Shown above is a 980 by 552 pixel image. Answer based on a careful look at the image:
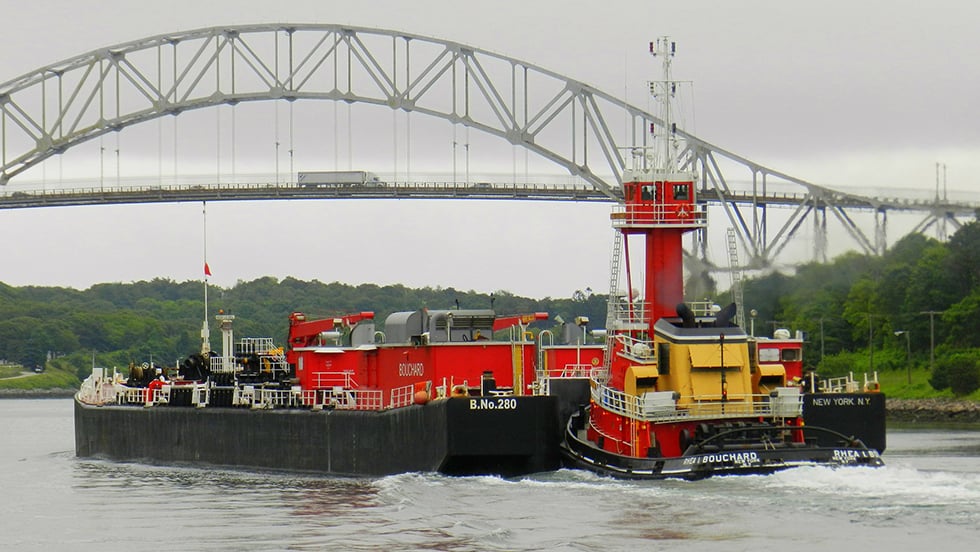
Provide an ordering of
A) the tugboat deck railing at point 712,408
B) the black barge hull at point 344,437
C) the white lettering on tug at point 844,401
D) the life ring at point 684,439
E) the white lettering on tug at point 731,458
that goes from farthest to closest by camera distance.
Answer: the white lettering on tug at point 844,401
the black barge hull at point 344,437
the tugboat deck railing at point 712,408
the life ring at point 684,439
the white lettering on tug at point 731,458

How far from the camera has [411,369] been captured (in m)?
58.8

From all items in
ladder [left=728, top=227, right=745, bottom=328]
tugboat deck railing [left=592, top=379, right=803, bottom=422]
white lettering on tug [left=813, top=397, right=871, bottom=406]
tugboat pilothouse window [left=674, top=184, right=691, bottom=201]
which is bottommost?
white lettering on tug [left=813, top=397, right=871, bottom=406]

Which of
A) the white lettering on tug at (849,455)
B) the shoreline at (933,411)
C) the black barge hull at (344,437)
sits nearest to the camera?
the white lettering on tug at (849,455)

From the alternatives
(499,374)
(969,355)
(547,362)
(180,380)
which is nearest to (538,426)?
(499,374)

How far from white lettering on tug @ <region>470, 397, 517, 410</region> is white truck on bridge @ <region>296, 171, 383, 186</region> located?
376ft

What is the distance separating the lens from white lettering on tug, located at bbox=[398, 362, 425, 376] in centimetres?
5809

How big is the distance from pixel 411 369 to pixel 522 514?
14009 millimetres

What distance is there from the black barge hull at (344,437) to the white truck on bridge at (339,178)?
8822 cm

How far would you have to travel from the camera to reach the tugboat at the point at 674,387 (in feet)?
161

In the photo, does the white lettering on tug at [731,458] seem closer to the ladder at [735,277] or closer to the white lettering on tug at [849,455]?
the white lettering on tug at [849,455]

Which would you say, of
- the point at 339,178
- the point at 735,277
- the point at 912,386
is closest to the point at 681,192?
the point at 735,277

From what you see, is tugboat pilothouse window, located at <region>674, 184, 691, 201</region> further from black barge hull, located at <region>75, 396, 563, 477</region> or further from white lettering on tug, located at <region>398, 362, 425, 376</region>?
white lettering on tug, located at <region>398, 362, 425, 376</region>

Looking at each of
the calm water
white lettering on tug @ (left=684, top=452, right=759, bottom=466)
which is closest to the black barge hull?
the calm water

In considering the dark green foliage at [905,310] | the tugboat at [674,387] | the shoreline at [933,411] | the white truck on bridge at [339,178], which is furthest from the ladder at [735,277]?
the white truck on bridge at [339,178]
